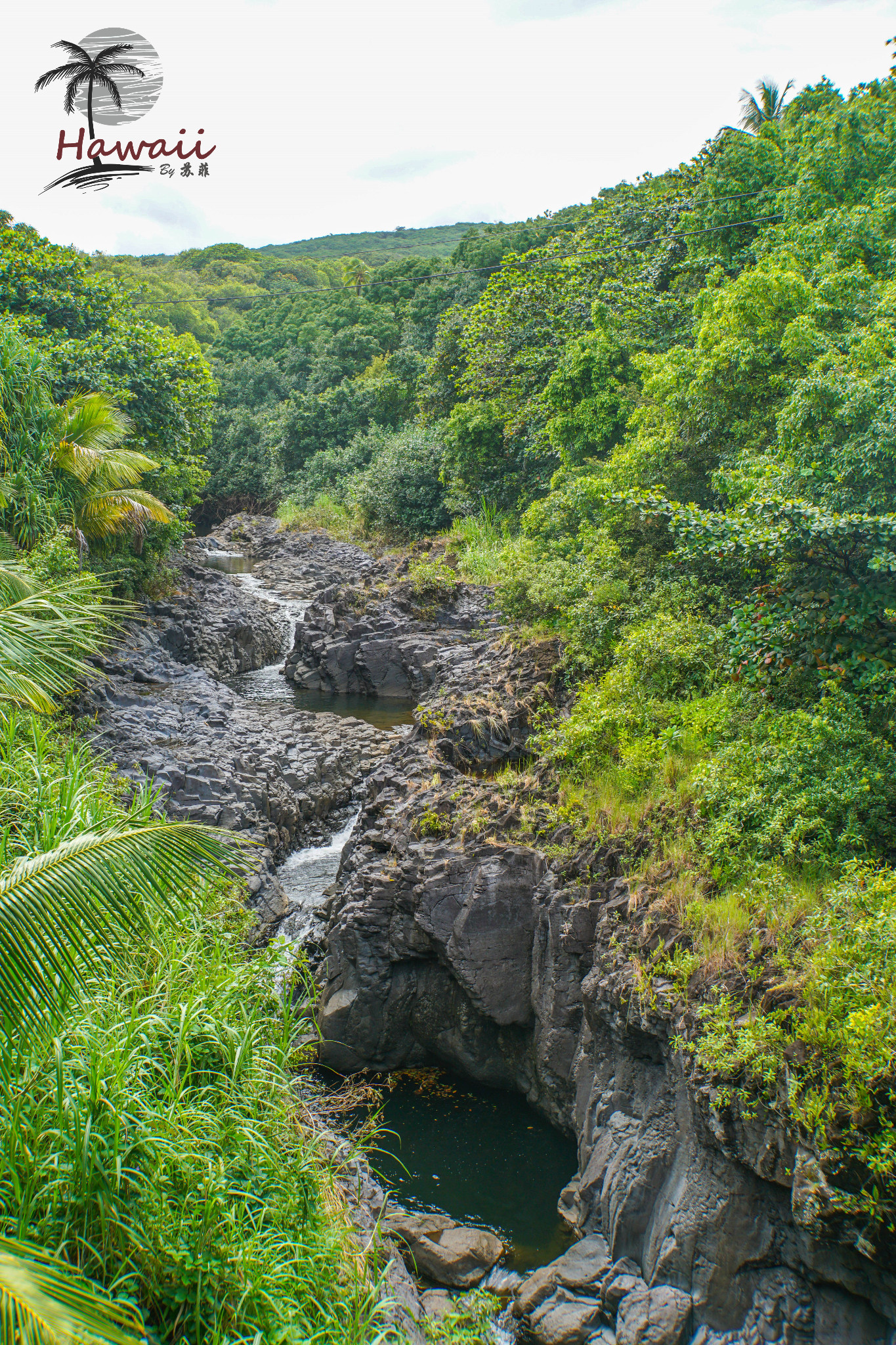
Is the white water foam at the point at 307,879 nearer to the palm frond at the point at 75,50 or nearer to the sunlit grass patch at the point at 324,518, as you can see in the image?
the palm frond at the point at 75,50

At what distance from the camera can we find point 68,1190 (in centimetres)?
457

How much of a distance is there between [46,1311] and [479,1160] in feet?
21.5

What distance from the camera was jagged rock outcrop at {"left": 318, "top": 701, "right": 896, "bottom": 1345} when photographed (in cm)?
544

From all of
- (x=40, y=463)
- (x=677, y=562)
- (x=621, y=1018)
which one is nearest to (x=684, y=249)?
(x=677, y=562)

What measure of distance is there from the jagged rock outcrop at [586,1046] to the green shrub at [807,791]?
4.03 feet

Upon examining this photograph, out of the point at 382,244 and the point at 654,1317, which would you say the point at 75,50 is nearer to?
the point at 654,1317

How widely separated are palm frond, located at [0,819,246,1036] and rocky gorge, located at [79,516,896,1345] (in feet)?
13.0

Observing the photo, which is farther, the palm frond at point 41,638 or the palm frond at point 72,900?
the palm frond at point 41,638

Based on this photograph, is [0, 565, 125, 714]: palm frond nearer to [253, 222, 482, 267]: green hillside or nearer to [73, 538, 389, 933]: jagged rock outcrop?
[73, 538, 389, 933]: jagged rock outcrop

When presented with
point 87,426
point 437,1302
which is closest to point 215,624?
point 87,426

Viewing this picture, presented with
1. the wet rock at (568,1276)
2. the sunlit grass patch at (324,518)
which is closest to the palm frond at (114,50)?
the wet rock at (568,1276)

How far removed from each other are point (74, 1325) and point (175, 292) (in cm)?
6842

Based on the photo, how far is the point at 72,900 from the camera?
12.1 feet

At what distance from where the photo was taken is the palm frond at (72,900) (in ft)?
11.7
